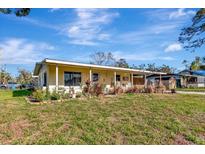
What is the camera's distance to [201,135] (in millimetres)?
5977

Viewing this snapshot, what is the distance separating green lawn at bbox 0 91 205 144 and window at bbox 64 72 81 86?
8.47m

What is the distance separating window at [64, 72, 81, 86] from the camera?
17.3 metres

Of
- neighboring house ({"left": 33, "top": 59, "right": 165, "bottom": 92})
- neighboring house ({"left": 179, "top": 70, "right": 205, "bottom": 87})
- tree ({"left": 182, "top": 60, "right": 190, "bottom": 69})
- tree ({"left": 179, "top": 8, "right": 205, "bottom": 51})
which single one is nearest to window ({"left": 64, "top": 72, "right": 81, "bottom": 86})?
neighboring house ({"left": 33, "top": 59, "right": 165, "bottom": 92})

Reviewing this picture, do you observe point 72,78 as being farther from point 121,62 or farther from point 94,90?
point 121,62

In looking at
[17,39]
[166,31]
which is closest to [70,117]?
[166,31]

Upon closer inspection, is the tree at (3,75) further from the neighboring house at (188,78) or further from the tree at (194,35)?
the tree at (194,35)

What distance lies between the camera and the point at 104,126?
6.43 m

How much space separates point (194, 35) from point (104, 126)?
11.8 m

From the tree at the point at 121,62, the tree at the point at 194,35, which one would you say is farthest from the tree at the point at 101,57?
the tree at the point at 194,35

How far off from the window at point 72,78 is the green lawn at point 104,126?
8469 millimetres

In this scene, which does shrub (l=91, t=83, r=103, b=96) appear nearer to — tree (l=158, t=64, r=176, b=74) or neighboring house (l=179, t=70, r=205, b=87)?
neighboring house (l=179, t=70, r=205, b=87)

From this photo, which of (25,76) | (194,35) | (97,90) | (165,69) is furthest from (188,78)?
(25,76)

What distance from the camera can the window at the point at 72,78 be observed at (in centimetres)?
1728

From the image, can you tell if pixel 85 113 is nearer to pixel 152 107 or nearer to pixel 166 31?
pixel 152 107
